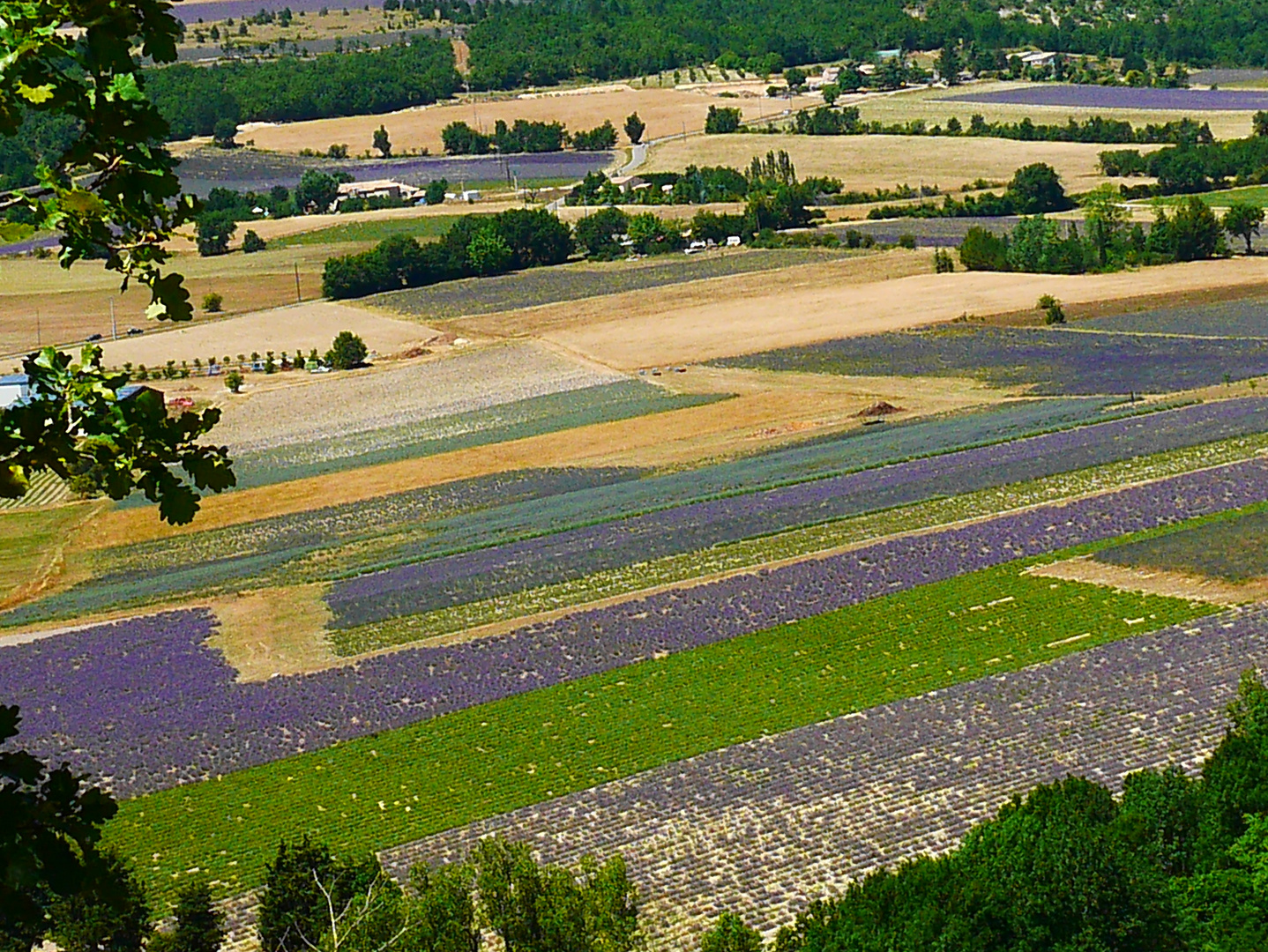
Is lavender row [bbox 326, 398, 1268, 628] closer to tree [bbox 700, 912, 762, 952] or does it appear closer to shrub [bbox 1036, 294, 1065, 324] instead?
shrub [bbox 1036, 294, 1065, 324]

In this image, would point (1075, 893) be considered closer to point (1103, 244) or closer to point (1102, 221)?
point (1103, 244)

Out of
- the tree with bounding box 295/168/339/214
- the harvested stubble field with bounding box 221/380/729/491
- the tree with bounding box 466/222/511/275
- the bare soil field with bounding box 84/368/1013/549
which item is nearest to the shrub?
the bare soil field with bounding box 84/368/1013/549

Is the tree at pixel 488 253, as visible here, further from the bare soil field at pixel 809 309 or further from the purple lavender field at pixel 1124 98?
the purple lavender field at pixel 1124 98

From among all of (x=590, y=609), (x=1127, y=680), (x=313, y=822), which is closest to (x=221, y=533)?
(x=590, y=609)

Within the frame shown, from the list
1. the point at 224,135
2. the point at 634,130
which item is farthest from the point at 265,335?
the point at 224,135

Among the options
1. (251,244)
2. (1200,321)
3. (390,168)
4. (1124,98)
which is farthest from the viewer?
(1124,98)

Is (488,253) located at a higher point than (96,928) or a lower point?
higher

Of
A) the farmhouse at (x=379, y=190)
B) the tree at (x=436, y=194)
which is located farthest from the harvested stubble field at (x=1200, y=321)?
the farmhouse at (x=379, y=190)
